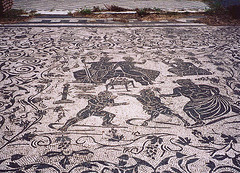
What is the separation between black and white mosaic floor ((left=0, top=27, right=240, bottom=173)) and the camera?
3.88ft

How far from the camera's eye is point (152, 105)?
1.64 metres

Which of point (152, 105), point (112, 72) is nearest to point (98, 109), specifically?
point (152, 105)

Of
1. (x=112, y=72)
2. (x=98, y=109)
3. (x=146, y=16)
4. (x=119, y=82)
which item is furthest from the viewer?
(x=146, y=16)

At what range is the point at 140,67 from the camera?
224 cm

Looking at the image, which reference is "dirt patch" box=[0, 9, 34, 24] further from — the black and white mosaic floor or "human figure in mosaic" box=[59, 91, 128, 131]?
"human figure in mosaic" box=[59, 91, 128, 131]

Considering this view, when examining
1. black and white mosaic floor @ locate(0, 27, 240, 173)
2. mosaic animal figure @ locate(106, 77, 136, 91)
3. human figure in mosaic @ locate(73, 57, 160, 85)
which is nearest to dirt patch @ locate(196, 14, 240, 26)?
black and white mosaic floor @ locate(0, 27, 240, 173)

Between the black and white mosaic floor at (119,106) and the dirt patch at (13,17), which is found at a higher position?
the dirt patch at (13,17)

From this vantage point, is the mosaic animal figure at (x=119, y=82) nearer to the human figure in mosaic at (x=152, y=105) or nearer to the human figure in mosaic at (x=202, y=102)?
the human figure in mosaic at (x=152, y=105)

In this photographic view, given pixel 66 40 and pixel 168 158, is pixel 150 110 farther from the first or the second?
pixel 66 40

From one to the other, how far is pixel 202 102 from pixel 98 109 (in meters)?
0.84

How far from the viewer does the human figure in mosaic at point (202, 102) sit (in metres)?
1.53

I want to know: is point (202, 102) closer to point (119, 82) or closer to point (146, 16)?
point (119, 82)

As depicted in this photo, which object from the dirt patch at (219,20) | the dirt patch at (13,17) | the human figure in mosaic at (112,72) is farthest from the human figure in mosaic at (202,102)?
the dirt patch at (13,17)

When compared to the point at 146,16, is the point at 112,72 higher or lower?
lower
